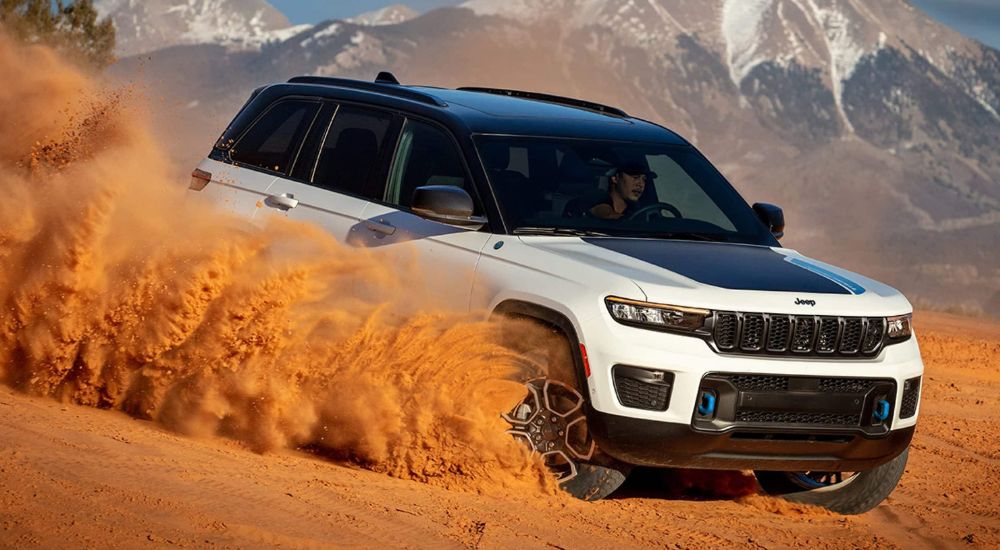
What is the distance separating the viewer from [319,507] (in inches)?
221

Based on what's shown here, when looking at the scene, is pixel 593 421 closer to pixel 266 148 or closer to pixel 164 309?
pixel 164 309

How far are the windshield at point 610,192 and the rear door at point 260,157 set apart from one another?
152 cm

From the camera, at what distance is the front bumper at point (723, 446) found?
19.9ft

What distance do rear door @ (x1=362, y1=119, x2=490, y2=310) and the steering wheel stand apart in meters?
0.81

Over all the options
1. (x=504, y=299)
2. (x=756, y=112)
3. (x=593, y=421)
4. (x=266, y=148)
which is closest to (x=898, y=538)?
(x=593, y=421)

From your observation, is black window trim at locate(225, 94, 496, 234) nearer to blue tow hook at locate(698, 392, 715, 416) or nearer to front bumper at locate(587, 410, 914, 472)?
front bumper at locate(587, 410, 914, 472)

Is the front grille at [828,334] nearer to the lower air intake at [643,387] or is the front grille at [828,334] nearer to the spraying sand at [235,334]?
the lower air intake at [643,387]

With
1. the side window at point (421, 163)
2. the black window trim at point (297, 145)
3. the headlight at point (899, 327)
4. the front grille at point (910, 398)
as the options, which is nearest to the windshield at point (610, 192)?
the side window at point (421, 163)

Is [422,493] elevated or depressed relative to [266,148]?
depressed

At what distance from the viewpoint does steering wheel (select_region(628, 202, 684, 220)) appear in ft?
23.9

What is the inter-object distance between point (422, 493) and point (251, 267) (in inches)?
72.5

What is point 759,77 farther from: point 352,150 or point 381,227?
point 381,227

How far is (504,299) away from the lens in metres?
6.50

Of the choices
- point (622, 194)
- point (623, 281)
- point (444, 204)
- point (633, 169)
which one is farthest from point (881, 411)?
point (444, 204)
